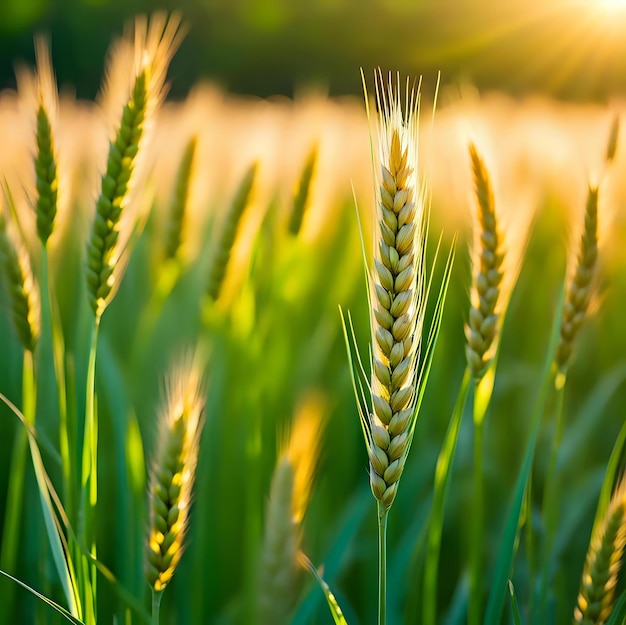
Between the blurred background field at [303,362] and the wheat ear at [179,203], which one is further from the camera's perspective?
the wheat ear at [179,203]

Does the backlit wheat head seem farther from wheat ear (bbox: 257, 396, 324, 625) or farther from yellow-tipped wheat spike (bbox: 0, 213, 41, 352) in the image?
wheat ear (bbox: 257, 396, 324, 625)

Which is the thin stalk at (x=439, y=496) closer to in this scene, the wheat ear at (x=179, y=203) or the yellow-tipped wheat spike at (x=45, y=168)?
the yellow-tipped wheat spike at (x=45, y=168)

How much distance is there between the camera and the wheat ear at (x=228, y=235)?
104cm

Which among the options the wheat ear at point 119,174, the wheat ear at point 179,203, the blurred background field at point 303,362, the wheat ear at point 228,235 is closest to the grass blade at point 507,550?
the blurred background field at point 303,362

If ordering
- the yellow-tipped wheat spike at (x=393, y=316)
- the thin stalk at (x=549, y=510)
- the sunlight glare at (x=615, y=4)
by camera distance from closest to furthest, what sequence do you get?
the yellow-tipped wheat spike at (x=393, y=316)
the thin stalk at (x=549, y=510)
the sunlight glare at (x=615, y=4)

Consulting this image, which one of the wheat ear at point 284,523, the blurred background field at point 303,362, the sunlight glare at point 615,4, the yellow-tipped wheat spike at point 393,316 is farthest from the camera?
the sunlight glare at point 615,4

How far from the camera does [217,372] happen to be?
1.14 metres

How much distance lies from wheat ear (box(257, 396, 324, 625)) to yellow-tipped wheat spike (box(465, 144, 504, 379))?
155mm

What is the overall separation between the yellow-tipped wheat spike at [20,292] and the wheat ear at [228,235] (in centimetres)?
33

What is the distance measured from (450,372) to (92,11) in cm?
1154

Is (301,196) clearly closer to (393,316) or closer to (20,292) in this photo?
(20,292)

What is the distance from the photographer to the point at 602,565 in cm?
63

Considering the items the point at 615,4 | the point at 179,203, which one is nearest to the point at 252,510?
the point at 179,203

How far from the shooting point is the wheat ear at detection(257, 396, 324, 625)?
2.05 feet
